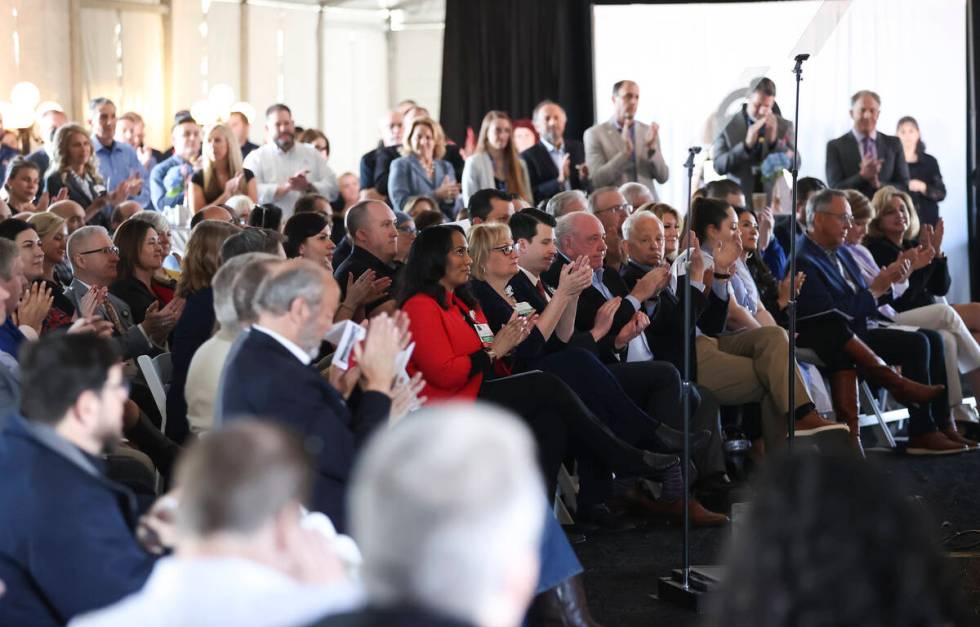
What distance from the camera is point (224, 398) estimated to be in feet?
9.89

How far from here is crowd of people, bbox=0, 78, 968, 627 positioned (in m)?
1.63

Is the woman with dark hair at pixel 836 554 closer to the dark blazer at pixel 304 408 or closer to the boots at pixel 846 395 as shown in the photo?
the dark blazer at pixel 304 408

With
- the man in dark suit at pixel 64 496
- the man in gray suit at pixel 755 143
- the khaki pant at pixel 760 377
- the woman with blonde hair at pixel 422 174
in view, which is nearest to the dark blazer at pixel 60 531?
the man in dark suit at pixel 64 496

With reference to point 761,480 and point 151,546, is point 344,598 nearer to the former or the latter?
point 761,480

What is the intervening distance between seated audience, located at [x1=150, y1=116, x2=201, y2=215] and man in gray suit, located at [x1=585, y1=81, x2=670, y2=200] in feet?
7.90

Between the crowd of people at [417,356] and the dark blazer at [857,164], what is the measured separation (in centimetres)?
2

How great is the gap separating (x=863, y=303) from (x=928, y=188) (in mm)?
3721

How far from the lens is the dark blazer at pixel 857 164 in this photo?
912cm

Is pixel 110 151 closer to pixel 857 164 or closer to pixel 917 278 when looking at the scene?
pixel 917 278

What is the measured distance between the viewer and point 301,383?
3051mm

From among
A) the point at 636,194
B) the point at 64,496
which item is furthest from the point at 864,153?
the point at 64,496

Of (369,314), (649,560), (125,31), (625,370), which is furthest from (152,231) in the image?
(125,31)

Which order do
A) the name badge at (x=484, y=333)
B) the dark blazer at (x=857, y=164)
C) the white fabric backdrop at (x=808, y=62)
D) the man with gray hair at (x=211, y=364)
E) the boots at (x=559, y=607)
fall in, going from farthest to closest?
the white fabric backdrop at (x=808, y=62)
the dark blazer at (x=857, y=164)
the name badge at (x=484, y=333)
the man with gray hair at (x=211, y=364)
the boots at (x=559, y=607)

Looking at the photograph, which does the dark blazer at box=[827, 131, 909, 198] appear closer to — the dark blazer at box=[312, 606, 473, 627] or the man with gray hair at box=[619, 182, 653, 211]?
the man with gray hair at box=[619, 182, 653, 211]
